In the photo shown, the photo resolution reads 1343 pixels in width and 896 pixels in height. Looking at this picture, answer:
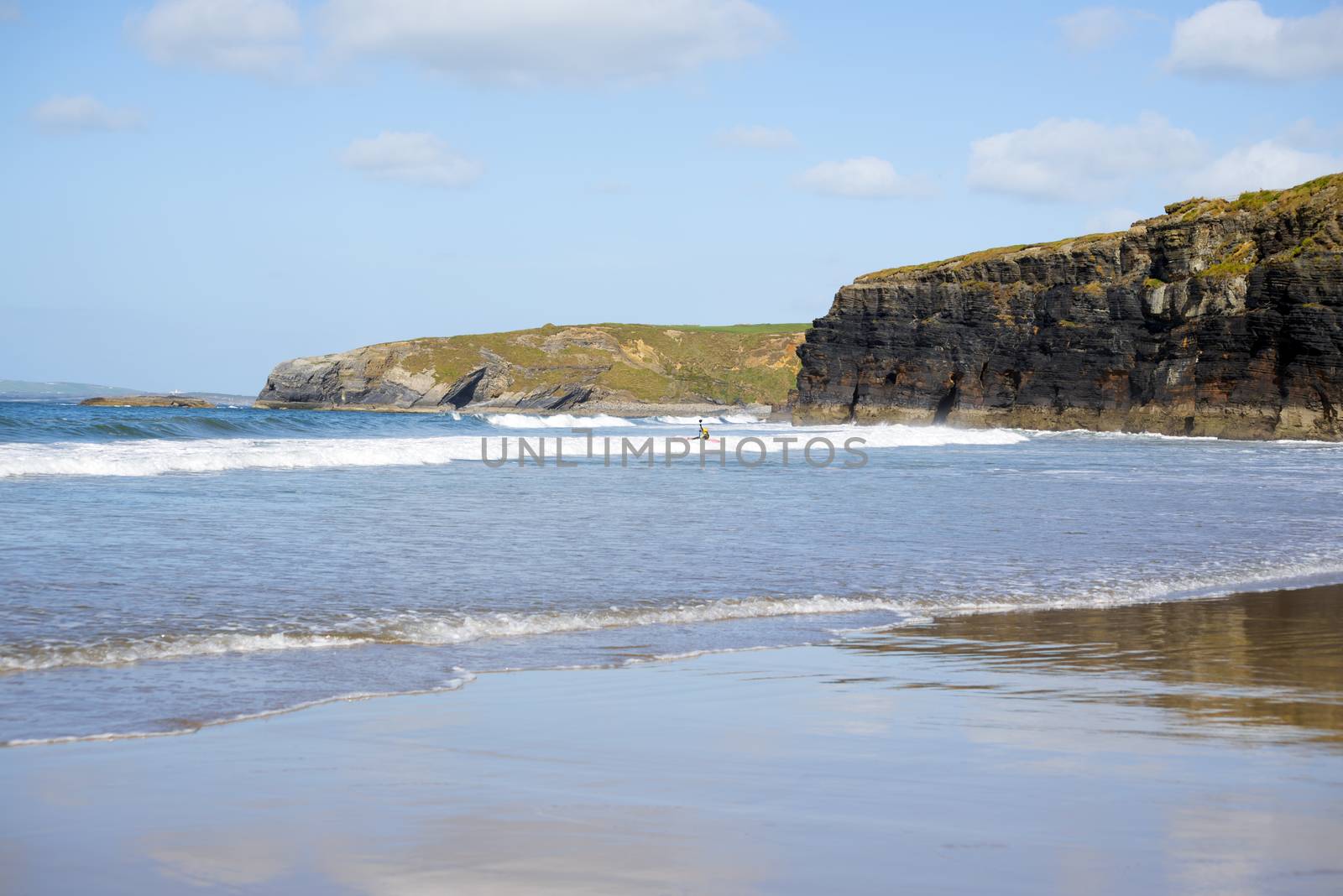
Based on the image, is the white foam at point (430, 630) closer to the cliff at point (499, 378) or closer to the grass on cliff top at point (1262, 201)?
the grass on cliff top at point (1262, 201)

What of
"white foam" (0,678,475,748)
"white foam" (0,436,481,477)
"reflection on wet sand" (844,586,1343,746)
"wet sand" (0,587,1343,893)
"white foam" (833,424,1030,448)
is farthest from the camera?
"white foam" (833,424,1030,448)

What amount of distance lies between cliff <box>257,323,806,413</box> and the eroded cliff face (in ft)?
170

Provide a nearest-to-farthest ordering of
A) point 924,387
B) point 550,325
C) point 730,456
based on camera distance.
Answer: point 730,456 → point 924,387 → point 550,325

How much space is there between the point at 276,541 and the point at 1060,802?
10.0 metres

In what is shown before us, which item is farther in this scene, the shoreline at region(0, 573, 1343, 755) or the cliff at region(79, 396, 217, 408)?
the cliff at region(79, 396, 217, 408)

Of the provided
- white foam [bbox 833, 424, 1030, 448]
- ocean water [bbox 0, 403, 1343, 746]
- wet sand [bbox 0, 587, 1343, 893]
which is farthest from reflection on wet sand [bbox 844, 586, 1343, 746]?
white foam [bbox 833, 424, 1030, 448]

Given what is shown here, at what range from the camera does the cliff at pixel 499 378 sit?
134500 mm

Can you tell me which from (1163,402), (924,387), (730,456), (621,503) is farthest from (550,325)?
(621,503)

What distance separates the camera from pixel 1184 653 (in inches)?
311

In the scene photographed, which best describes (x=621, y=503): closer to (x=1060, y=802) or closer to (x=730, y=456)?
(x=1060, y=802)

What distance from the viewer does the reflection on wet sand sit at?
245 inches

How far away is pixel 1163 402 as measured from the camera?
2287 inches

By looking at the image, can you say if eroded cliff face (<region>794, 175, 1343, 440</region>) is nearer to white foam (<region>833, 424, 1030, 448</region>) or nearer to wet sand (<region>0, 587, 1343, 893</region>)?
white foam (<region>833, 424, 1030, 448</region>)

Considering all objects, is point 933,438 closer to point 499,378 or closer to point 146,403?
point 499,378
